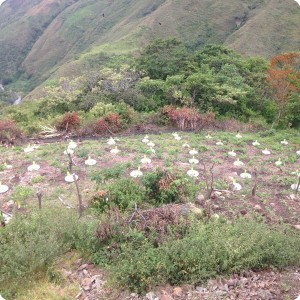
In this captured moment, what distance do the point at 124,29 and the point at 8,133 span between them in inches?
2530

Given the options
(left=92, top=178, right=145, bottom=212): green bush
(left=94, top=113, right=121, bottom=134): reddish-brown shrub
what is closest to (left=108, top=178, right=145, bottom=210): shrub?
(left=92, top=178, right=145, bottom=212): green bush

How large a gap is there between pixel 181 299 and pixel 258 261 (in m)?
1.25

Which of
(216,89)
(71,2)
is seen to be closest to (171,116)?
(216,89)

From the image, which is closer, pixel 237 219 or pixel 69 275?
pixel 69 275

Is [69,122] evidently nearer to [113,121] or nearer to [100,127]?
[100,127]

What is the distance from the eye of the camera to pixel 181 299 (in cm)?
403

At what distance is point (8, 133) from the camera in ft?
37.1

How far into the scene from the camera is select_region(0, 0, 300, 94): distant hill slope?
166 feet

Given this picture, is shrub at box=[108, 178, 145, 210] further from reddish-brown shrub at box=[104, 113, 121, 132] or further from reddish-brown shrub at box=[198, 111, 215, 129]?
reddish-brown shrub at box=[198, 111, 215, 129]

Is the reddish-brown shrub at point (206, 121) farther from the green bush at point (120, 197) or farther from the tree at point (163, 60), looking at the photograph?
the green bush at point (120, 197)

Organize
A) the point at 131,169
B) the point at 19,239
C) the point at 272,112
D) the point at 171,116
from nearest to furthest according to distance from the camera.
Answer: the point at 19,239 < the point at 131,169 < the point at 171,116 < the point at 272,112

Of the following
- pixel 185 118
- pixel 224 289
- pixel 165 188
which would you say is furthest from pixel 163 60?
pixel 224 289

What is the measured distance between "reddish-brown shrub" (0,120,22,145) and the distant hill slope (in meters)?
39.6

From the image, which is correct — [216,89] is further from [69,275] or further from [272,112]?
[69,275]
